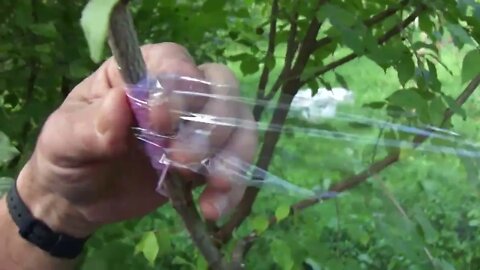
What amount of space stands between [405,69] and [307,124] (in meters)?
0.52

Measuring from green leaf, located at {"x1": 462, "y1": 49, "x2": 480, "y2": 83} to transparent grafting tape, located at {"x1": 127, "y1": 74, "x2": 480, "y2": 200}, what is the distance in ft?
Answer: 1.16

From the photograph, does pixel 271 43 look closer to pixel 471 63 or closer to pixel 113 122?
pixel 471 63

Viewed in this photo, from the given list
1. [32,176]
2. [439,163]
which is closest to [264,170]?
[439,163]

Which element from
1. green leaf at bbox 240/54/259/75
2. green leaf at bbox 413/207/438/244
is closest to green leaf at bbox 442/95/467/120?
green leaf at bbox 413/207/438/244

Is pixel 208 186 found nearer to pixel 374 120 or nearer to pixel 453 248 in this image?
pixel 374 120

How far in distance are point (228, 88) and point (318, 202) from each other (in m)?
0.23

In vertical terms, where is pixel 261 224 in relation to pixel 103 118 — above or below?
below

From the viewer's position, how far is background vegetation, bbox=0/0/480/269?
2.91ft

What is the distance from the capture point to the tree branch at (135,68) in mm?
555

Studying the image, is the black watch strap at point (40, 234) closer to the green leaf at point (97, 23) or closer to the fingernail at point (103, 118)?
the fingernail at point (103, 118)

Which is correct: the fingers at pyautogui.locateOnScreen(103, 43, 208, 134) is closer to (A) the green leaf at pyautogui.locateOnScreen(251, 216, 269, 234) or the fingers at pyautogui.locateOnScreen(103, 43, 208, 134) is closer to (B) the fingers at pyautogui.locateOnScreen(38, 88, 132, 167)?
(B) the fingers at pyautogui.locateOnScreen(38, 88, 132, 167)

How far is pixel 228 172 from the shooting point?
0.74 metres

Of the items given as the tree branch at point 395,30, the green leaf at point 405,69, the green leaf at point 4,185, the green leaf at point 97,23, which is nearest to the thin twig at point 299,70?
the tree branch at point 395,30

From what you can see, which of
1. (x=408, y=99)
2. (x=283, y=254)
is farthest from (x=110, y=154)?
(x=408, y=99)
